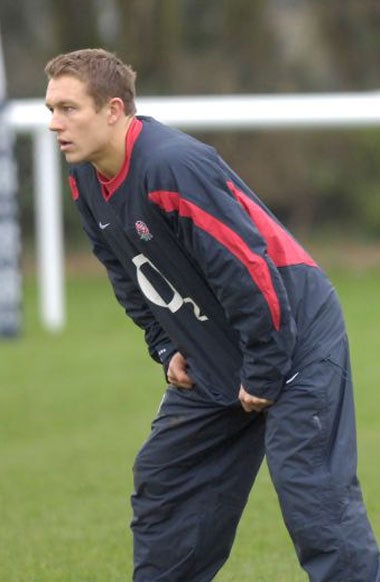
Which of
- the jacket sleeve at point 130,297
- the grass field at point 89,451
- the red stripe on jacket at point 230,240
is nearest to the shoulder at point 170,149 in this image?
the red stripe on jacket at point 230,240

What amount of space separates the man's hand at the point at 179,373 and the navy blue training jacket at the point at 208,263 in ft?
0.14

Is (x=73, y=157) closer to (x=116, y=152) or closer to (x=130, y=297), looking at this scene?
(x=116, y=152)

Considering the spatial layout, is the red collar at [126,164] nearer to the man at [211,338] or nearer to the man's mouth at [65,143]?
the man at [211,338]

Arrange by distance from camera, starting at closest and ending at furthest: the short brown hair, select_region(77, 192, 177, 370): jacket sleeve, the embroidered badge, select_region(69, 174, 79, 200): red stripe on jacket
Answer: the short brown hair, the embroidered badge, select_region(69, 174, 79, 200): red stripe on jacket, select_region(77, 192, 177, 370): jacket sleeve

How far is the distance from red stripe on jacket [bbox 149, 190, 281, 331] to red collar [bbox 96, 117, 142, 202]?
190 millimetres

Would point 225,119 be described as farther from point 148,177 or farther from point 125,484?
point 148,177

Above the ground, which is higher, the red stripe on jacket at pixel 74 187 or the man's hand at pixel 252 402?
the red stripe on jacket at pixel 74 187

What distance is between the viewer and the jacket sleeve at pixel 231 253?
537 centimetres

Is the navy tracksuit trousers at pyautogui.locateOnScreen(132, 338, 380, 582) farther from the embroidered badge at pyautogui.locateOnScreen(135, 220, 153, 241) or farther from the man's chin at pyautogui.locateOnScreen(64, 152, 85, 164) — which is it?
the man's chin at pyautogui.locateOnScreen(64, 152, 85, 164)

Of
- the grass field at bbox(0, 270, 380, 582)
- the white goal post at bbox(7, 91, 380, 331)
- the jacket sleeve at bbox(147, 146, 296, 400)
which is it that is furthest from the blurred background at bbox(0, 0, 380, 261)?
the jacket sleeve at bbox(147, 146, 296, 400)

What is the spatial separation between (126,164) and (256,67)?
1152 inches

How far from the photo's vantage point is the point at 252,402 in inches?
219

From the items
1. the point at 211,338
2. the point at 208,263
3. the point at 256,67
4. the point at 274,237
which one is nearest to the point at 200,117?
the point at 211,338

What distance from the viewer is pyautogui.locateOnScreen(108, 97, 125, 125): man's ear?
5555 millimetres
